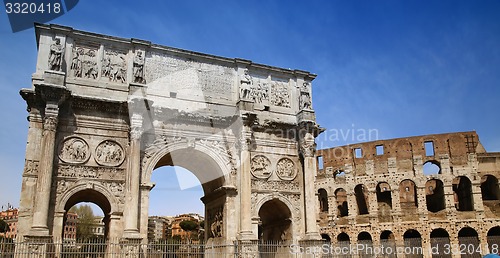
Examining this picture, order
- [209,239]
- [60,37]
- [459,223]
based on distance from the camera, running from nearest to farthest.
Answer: [60,37] < [209,239] < [459,223]

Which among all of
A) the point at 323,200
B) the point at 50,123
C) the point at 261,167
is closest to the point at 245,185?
the point at 261,167

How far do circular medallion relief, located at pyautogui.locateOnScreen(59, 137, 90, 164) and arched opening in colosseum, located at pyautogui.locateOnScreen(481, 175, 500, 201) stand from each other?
27.4 metres

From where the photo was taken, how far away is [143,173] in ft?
44.1

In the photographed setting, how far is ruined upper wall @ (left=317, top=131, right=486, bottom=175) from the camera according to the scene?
31734mm

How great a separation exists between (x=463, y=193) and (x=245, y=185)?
23.8 meters

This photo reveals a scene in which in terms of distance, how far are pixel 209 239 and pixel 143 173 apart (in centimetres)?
374

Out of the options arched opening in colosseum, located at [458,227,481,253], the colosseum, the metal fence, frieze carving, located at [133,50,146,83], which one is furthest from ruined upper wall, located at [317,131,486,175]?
frieze carving, located at [133,50,146,83]

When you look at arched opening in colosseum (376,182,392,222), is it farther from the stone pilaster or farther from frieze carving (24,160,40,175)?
frieze carving (24,160,40,175)

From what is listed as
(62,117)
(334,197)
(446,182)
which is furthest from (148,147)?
(446,182)

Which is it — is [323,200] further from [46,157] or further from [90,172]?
[46,157]

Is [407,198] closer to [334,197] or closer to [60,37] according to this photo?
[334,197]

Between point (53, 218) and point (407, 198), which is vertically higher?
point (407, 198)

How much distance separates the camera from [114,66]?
13945 mm

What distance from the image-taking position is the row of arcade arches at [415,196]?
3131 cm
